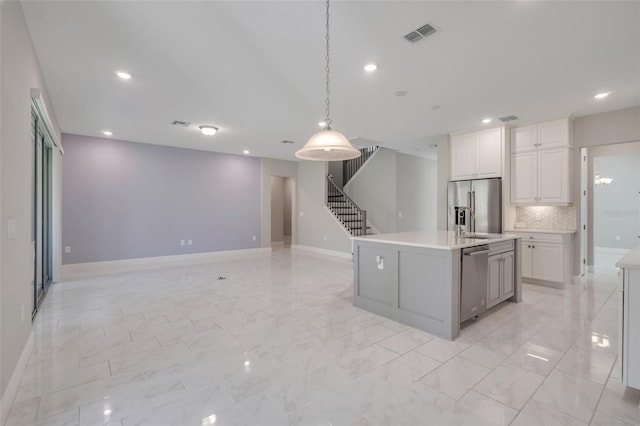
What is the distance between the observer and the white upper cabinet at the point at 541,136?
4.91 m

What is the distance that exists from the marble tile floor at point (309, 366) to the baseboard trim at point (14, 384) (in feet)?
0.15

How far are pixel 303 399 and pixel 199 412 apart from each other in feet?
2.17

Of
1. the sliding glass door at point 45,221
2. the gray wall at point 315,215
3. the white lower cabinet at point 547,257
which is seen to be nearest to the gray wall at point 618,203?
the white lower cabinet at point 547,257

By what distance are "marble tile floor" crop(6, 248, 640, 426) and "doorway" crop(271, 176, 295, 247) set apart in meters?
6.29

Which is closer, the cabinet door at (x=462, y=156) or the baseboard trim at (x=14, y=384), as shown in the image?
the baseboard trim at (x=14, y=384)

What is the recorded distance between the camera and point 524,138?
5.29 meters

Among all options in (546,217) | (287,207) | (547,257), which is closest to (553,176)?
(546,217)

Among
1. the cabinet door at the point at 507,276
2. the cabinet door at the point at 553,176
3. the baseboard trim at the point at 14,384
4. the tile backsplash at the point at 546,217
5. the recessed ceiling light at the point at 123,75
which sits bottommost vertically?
the baseboard trim at the point at 14,384

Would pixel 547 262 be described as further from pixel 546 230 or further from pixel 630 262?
pixel 630 262

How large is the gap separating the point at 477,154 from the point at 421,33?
367 centimetres

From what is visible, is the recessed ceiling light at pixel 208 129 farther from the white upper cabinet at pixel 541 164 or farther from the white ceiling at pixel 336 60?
the white upper cabinet at pixel 541 164

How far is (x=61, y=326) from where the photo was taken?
332 cm

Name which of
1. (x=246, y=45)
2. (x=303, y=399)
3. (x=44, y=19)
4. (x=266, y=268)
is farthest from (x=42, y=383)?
(x=266, y=268)

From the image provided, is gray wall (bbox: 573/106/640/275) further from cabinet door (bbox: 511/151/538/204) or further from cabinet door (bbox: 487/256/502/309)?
cabinet door (bbox: 487/256/502/309)
